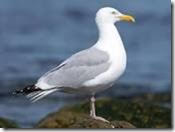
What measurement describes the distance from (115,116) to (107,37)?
0.70 m

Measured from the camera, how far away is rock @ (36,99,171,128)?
6.05 metres

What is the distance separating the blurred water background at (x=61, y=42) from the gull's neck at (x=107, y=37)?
0.50 meters

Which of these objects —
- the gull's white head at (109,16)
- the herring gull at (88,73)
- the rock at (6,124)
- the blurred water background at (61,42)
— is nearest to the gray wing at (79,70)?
the herring gull at (88,73)

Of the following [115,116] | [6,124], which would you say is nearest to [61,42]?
[115,116]

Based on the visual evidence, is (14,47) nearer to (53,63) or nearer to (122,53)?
(53,63)

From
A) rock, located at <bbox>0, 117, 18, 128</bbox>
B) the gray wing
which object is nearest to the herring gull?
the gray wing

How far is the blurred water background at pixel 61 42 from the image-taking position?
22.7 feet

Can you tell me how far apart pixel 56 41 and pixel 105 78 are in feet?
8.16

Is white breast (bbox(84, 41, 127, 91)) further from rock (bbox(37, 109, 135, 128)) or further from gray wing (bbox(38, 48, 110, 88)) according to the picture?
rock (bbox(37, 109, 135, 128))

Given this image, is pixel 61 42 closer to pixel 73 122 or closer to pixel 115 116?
pixel 115 116

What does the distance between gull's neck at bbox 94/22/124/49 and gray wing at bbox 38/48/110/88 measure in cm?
7

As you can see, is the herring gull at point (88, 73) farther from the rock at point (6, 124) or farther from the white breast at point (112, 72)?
the rock at point (6, 124)

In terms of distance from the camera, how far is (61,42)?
26.5 feet

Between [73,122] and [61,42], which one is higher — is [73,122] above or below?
below
